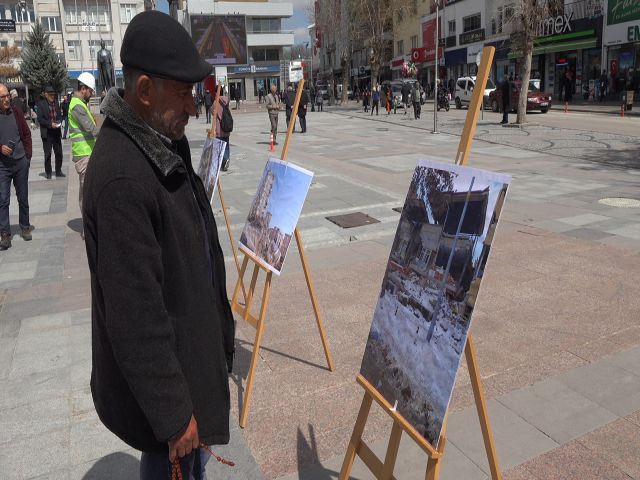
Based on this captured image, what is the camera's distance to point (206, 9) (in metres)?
67.2

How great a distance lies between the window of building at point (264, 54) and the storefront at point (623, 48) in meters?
43.7

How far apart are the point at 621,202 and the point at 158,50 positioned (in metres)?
9.16

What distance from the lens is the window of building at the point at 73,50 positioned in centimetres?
6736

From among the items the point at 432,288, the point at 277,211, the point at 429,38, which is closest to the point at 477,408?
the point at 432,288

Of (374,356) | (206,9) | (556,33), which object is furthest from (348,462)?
(206,9)

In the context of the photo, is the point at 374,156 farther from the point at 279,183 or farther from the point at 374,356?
the point at 374,356

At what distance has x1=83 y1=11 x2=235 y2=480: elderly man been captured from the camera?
1.59m

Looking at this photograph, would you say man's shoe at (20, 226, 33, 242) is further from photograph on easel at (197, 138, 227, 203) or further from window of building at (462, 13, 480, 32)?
window of building at (462, 13, 480, 32)

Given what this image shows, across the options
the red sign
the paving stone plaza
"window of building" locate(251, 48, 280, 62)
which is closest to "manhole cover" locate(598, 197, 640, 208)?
the paving stone plaza

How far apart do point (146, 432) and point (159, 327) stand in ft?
1.32

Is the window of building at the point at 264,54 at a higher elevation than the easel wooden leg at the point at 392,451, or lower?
higher

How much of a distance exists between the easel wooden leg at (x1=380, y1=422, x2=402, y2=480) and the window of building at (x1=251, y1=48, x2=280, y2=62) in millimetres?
70784

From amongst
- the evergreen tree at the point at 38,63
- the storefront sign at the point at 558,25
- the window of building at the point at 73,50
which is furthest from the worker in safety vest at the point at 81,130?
the window of building at the point at 73,50

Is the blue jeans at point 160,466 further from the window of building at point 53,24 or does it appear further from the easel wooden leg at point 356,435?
the window of building at point 53,24
